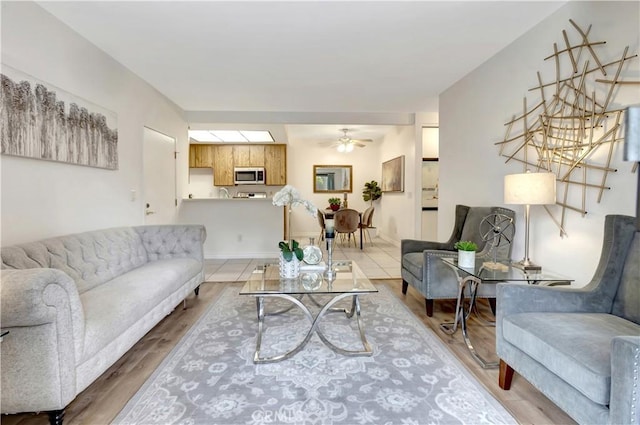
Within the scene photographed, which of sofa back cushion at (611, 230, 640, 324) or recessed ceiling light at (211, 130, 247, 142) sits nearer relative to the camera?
sofa back cushion at (611, 230, 640, 324)

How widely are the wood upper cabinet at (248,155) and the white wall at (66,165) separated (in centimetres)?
359

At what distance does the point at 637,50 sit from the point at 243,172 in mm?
6571

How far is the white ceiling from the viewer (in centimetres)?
232

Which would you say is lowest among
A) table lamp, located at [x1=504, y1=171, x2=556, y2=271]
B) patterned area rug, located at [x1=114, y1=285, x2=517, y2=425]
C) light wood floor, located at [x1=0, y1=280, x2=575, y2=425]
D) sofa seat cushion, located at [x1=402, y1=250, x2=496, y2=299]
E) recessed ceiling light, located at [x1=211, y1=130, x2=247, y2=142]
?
light wood floor, located at [x1=0, y1=280, x2=575, y2=425]

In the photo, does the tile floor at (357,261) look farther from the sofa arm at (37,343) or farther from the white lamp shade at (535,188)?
the sofa arm at (37,343)

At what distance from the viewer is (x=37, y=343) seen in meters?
1.34

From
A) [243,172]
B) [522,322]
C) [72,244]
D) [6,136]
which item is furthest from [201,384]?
[243,172]

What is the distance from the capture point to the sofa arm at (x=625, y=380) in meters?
1.04

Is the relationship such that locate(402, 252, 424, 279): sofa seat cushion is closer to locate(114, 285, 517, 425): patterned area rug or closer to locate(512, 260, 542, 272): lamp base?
locate(114, 285, 517, 425): patterned area rug

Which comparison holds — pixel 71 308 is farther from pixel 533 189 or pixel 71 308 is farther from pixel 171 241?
pixel 533 189

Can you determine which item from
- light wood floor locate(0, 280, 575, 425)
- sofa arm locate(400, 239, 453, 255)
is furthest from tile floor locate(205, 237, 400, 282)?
light wood floor locate(0, 280, 575, 425)

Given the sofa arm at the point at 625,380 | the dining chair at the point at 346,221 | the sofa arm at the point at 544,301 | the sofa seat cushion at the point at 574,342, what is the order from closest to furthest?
the sofa arm at the point at 625,380 < the sofa seat cushion at the point at 574,342 < the sofa arm at the point at 544,301 < the dining chair at the point at 346,221

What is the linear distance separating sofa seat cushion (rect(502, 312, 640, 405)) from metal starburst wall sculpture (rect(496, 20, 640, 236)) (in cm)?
92

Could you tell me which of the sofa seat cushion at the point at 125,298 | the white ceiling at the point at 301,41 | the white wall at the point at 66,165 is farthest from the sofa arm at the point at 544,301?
the white wall at the point at 66,165
